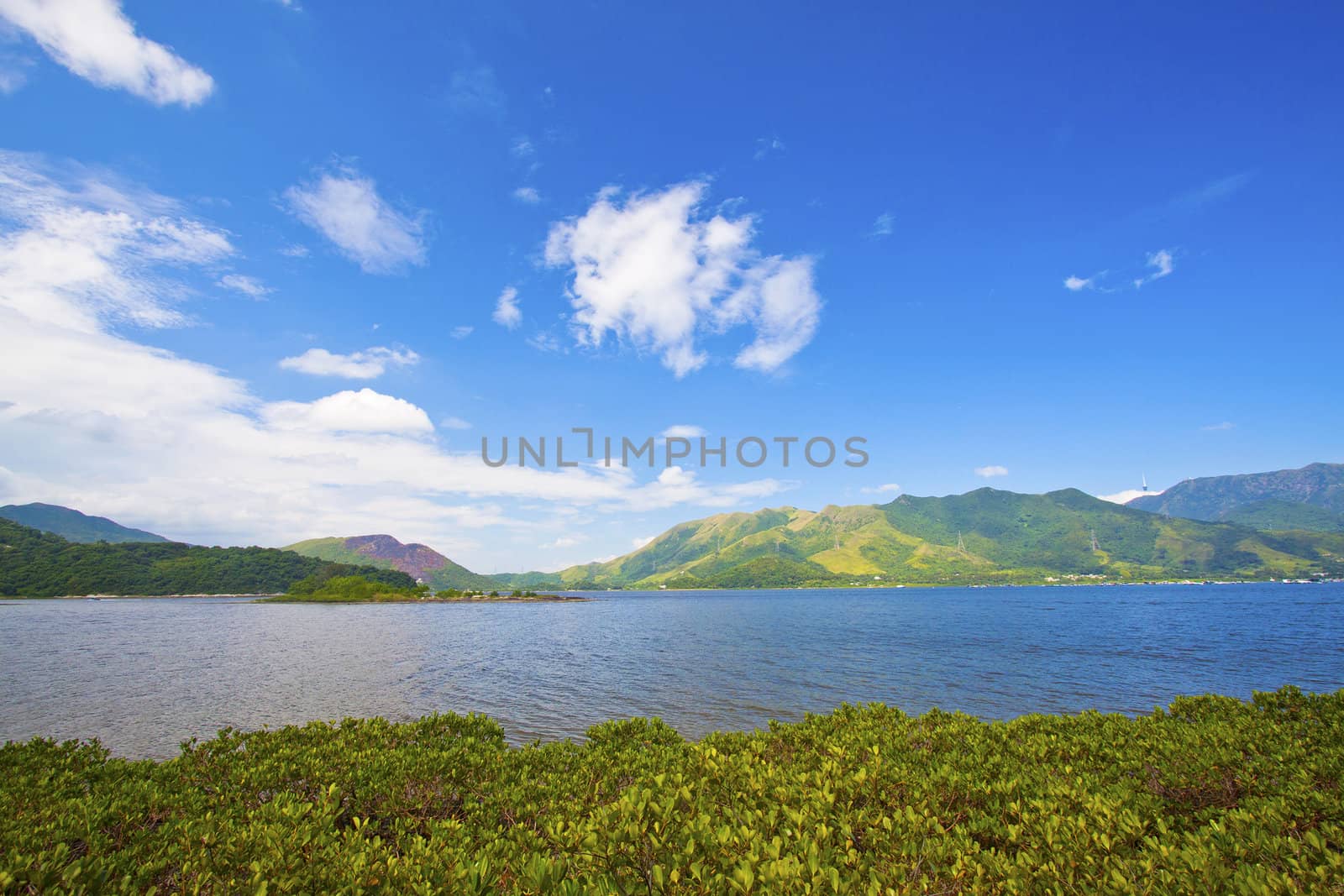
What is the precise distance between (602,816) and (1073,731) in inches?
613

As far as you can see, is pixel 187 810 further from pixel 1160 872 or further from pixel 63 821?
pixel 1160 872

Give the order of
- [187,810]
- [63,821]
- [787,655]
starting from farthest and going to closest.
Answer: [787,655], [187,810], [63,821]

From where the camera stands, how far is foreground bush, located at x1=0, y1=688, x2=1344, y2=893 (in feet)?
22.3

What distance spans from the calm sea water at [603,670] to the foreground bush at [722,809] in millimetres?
24762

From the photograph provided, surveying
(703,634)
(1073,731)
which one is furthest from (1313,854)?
(703,634)

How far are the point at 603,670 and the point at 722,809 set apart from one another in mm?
58897

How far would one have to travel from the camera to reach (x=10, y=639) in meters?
89.0

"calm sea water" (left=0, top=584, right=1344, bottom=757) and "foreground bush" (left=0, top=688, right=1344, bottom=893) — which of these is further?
"calm sea water" (left=0, top=584, right=1344, bottom=757)

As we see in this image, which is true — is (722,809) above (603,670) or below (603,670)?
above

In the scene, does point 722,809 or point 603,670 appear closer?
point 722,809

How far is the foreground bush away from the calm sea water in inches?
975

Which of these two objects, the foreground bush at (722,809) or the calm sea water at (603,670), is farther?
the calm sea water at (603,670)

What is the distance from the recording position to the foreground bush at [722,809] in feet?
22.3

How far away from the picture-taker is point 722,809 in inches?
407
